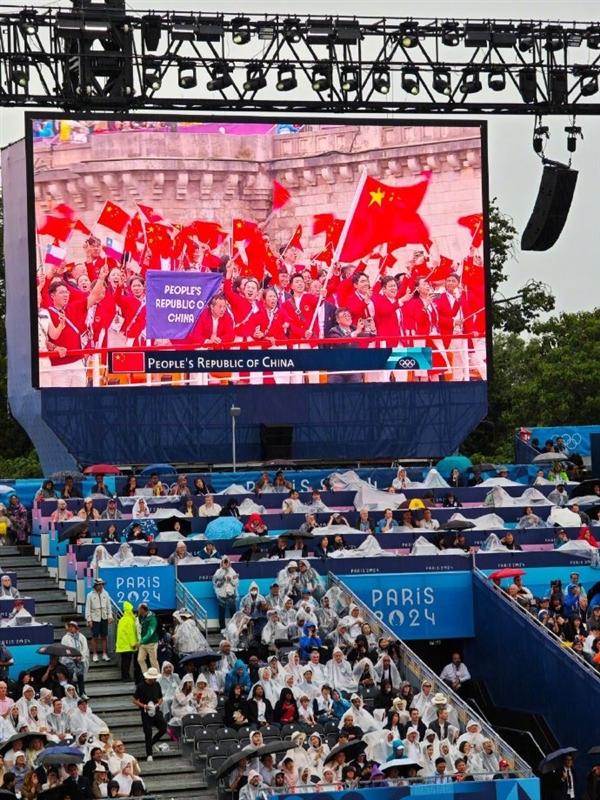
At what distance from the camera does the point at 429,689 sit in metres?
29.8

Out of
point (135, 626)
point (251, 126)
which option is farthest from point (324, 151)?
point (135, 626)

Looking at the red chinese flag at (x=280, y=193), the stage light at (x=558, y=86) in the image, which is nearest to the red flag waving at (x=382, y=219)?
the red chinese flag at (x=280, y=193)

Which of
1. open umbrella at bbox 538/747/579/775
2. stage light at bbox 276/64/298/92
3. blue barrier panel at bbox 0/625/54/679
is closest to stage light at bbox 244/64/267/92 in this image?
stage light at bbox 276/64/298/92

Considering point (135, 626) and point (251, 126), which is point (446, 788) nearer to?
point (135, 626)

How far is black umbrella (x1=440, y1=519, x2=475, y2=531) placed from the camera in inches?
1455

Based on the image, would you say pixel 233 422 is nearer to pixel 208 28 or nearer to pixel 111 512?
pixel 111 512

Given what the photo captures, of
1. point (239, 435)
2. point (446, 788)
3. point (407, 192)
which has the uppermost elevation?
point (407, 192)

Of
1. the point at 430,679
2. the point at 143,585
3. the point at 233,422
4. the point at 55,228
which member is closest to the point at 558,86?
the point at 233,422

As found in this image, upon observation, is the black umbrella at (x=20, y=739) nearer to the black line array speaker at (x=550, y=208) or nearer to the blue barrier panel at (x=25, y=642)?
the blue barrier panel at (x=25, y=642)

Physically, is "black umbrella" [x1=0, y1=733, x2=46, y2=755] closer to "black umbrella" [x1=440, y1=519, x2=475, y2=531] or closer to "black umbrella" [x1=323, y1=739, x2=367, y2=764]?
"black umbrella" [x1=323, y1=739, x2=367, y2=764]

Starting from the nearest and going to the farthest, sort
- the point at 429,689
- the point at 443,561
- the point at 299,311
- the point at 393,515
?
1. the point at 429,689
2. the point at 443,561
3. the point at 393,515
4. the point at 299,311

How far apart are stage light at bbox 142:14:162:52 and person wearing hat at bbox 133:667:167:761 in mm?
12753

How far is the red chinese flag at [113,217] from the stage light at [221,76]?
20.2 feet

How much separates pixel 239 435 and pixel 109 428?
2609 millimetres
